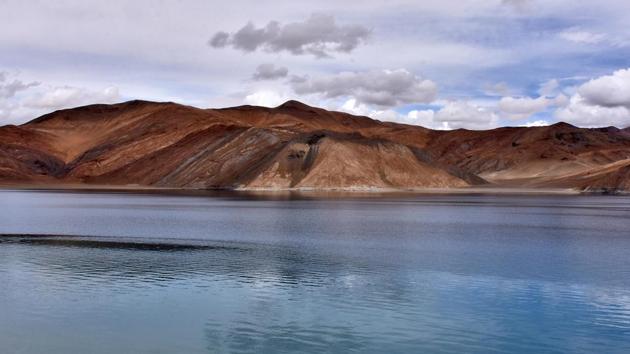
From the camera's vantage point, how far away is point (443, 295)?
31.1 meters

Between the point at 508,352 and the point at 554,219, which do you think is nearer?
the point at 508,352

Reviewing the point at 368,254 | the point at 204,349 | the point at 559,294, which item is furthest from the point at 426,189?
the point at 204,349

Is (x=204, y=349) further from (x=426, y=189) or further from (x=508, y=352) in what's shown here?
(x=426, y=189)

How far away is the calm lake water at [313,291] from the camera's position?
2366 centimetres

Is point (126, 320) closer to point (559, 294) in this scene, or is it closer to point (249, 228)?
point (559, 294)

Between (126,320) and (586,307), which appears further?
(586,307)

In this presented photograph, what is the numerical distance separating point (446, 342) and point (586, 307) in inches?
349

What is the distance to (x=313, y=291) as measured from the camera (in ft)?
105

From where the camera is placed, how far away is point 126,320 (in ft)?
85.5

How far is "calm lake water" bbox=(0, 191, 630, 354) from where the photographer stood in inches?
931

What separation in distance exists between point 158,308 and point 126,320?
85.9 inches

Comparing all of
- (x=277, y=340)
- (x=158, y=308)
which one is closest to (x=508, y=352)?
(x=277, y=340)

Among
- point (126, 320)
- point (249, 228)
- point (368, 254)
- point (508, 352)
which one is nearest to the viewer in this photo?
point (508, 352)

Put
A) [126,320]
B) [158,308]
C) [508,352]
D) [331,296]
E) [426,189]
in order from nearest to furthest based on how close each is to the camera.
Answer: [508,352] → [126,320] → [158,308] → [331,296] → [426,189]
